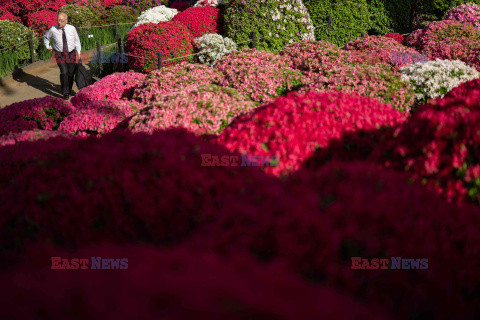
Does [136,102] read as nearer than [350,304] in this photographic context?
No

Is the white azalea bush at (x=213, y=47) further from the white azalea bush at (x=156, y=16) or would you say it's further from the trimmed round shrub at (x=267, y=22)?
the white azalea bush at (x=156, y=16)

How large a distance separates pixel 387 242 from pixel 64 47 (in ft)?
34.6

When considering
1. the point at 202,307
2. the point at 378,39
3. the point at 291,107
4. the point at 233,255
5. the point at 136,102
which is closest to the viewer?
the point at 202,307

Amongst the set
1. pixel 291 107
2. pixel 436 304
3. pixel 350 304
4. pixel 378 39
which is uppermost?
pixel 378 39

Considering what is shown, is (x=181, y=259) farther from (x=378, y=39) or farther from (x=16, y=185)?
(x=378, y=39)

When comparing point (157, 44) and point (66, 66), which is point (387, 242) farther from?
point (66, 66)

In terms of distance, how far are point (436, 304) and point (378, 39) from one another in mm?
7980

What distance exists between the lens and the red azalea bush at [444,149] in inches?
98.0

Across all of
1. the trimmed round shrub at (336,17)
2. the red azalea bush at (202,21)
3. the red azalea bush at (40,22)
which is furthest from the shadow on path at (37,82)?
the trimmed round shrub at (336,17)

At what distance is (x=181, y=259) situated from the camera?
165cm

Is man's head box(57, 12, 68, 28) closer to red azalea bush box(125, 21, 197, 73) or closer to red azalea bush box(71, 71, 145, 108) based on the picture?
red azalea bush box(125, 21, 197, 73)

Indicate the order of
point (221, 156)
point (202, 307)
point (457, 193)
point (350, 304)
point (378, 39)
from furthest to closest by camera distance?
point (378, 39)
point (221, 156)
point (457, 193)
point (350, 304)
point (202, 307)

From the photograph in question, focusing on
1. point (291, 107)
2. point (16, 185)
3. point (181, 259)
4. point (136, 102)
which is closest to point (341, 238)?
point (181, 259)

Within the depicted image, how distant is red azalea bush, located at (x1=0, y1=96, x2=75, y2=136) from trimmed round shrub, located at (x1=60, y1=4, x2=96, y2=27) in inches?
509
